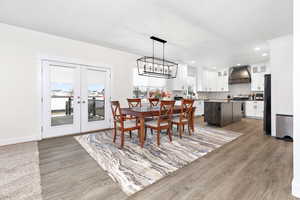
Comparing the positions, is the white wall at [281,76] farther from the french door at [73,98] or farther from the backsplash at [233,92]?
the french door at [73,98]

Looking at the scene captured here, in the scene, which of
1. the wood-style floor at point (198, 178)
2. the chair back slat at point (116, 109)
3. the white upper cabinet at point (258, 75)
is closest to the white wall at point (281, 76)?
the wood-style floor at point (198, 178)

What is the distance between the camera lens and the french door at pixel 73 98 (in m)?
3.62

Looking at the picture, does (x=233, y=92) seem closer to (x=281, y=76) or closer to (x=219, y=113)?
(x=219, y=113)

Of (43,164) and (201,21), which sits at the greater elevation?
(201,21)

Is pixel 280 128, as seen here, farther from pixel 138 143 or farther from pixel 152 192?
pixel 152 192

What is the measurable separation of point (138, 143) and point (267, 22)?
12.2 feet

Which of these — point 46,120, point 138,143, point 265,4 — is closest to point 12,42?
point 46,120

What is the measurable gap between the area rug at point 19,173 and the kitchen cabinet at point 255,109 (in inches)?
308

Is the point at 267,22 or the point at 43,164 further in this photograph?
the point at 267,22

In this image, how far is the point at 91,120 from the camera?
4352 mm

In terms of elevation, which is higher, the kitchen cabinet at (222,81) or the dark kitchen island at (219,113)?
the kitchen cabinet at (222,81)

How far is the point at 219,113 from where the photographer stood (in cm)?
480
